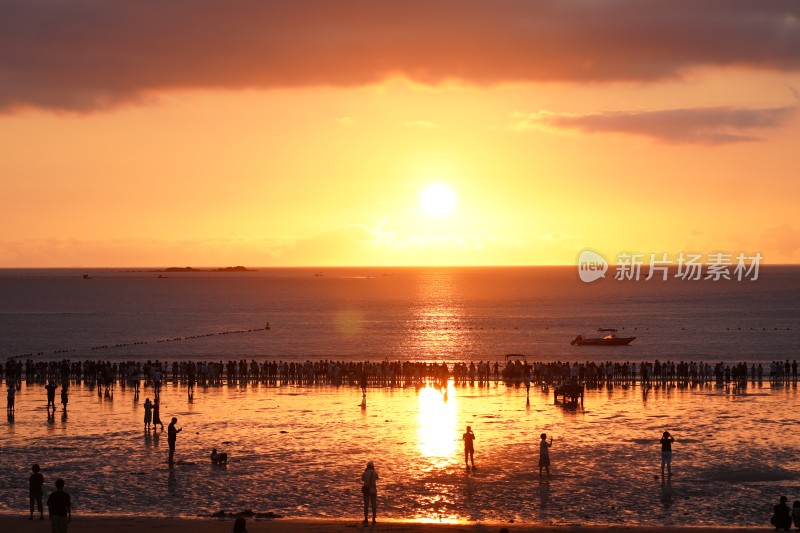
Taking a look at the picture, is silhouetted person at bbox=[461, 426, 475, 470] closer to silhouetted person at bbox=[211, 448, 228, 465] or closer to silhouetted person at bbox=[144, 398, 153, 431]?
silhouetted person at bbox=[211, 448, 228, 465]

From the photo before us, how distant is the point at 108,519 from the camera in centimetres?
2152

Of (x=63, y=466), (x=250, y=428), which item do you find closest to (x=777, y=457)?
(x=250, y=428)

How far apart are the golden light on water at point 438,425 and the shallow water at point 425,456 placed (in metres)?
0.10

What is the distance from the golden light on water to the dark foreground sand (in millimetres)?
7050

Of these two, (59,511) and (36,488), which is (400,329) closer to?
(36,488)

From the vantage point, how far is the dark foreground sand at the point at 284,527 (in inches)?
800

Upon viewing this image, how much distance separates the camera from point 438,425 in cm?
3522

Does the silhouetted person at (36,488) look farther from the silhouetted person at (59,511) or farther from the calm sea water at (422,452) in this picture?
the silhouetted person at (59,511)

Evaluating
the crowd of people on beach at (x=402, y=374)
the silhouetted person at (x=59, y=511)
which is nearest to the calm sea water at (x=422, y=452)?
the crowd of people on beach at (x=402, y=374)

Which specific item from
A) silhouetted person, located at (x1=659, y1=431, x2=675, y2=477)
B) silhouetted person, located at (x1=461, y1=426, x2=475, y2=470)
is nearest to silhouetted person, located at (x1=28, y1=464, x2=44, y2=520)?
silhouetted person, located at (x1=461, y1=426, x2=475, y2=470)

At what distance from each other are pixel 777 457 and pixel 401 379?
26929mm

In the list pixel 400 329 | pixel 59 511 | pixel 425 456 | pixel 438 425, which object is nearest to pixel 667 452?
pixel 425 456

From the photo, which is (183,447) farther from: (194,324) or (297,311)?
(297,311)

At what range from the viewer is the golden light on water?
29.6 metres
